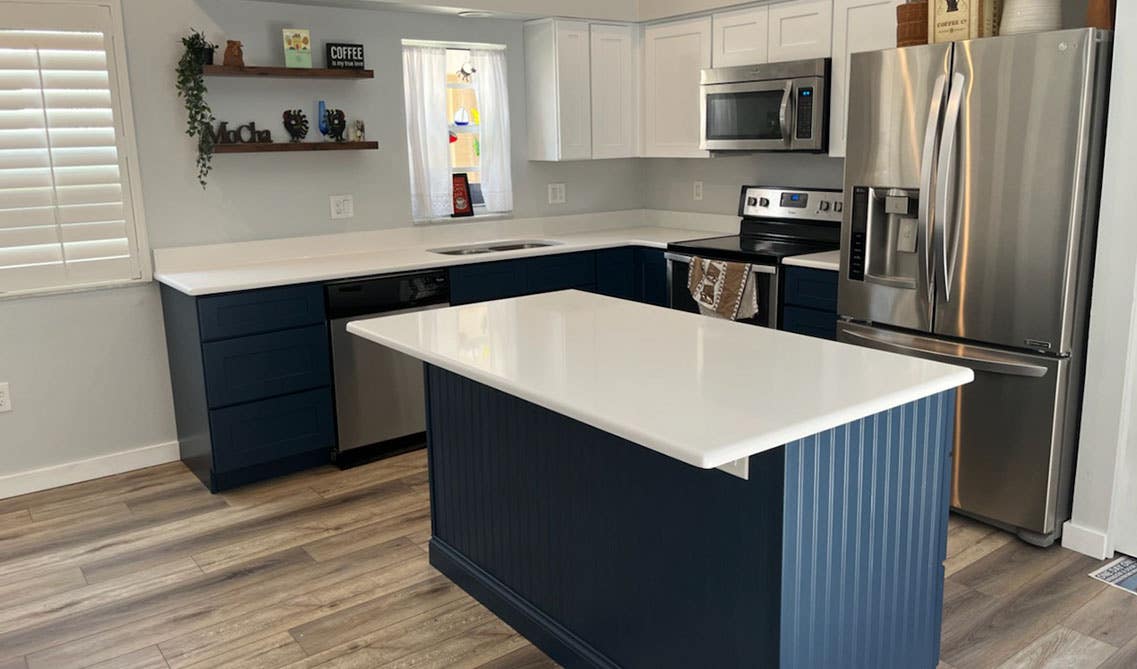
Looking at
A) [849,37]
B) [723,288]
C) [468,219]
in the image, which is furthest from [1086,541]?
[468,219]

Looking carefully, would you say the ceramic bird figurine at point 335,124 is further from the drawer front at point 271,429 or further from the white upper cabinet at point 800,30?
the white upper cabinet at point 800,30

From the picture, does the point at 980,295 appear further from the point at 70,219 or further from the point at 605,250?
the point at 70,219

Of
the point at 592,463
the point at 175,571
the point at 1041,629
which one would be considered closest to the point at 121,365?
the point at 175,571

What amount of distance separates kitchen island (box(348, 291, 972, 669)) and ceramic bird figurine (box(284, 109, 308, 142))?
1.79 metres

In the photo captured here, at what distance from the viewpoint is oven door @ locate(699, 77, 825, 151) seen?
13.2 feet

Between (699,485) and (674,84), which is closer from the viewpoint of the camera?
(699,485)

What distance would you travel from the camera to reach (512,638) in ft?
8.42

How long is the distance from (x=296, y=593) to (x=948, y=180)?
8.28 ft

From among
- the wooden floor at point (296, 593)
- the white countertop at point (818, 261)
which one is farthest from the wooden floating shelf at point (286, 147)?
the white countertop at point (818, 261)

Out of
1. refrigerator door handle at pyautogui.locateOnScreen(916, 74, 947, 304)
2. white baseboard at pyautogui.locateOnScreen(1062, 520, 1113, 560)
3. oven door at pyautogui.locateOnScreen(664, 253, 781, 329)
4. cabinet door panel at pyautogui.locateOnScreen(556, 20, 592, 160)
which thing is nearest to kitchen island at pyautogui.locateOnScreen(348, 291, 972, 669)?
refrigerator door handle at pyautogui.locateOnScreen(916, 74, 947, 304)

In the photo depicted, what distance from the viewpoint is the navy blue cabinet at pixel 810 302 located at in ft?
12.1

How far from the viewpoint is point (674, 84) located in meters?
4.75

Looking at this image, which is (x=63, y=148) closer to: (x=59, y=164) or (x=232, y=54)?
(x=59, y=164)

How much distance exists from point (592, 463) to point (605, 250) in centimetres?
254
